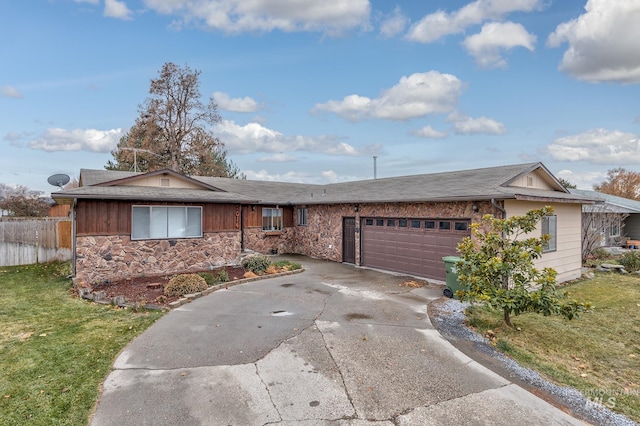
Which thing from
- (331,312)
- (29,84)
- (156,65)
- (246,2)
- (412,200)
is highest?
(156,65)

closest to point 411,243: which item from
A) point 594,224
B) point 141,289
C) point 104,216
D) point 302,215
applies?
point 302,215

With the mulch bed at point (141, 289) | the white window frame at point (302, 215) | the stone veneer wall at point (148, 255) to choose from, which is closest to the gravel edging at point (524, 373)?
the mulch bed at point (141, 289)

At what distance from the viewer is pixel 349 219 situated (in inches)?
575

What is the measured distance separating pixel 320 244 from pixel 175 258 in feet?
22.8

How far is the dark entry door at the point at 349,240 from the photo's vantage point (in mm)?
14391

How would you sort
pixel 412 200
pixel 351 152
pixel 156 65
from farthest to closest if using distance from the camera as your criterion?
pixel 351 152, pixel 156 65, pixel 412 200

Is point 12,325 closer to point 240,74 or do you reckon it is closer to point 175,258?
point 175,258

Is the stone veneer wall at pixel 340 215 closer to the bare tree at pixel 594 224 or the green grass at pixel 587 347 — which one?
the green grass at pixel 587 347

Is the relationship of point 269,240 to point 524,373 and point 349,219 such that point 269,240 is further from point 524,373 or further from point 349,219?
point 524,373

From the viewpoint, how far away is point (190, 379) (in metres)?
4.38

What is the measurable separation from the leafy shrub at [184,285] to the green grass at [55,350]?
1199 mm

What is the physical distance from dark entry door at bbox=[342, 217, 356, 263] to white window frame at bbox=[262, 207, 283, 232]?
15.0 ft

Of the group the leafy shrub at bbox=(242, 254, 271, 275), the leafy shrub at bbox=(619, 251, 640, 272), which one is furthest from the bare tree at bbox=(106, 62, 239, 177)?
the leafy shrub at bbox=(619, 251, 640, 272)

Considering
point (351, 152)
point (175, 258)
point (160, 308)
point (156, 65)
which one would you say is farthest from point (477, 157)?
point (156, 65)
